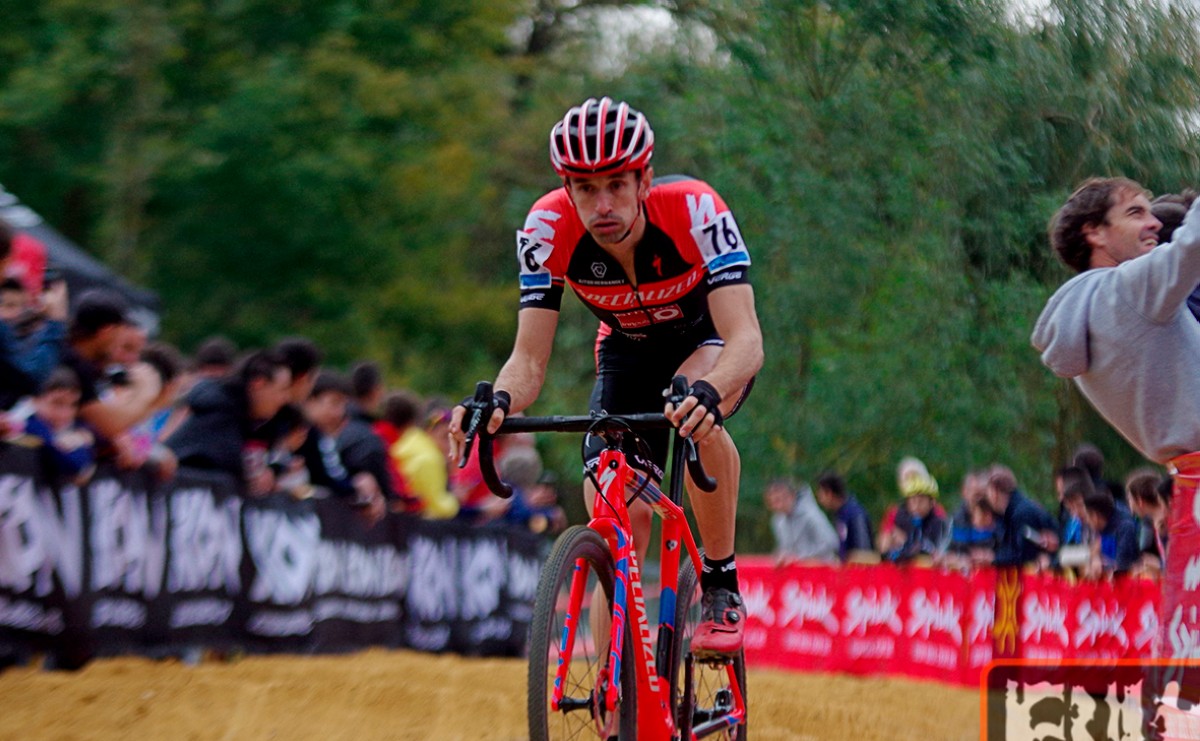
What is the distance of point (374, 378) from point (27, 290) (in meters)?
4.44

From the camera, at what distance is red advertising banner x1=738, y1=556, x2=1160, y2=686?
453 inches

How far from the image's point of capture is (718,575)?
5.76 m

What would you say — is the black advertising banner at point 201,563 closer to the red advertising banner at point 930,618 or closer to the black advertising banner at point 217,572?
the black advertising banner at point 217,572

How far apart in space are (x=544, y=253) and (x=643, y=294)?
420 millimetres

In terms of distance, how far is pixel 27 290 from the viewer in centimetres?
703

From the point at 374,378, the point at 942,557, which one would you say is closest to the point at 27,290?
the point at 374,378

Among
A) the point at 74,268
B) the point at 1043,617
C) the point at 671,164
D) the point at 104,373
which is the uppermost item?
the point at 671,164

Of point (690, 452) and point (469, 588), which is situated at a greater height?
point (690, 452)

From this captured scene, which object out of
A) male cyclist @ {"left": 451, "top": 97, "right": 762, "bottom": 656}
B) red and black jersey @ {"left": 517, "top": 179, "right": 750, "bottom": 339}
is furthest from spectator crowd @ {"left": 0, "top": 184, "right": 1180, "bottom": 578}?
red and black jersey @ {"left": 517, "top": 179, "right": 750, "bottom": 339}

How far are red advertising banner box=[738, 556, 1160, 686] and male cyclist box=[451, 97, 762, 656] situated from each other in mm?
6316

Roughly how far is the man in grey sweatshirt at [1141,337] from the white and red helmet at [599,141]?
1.46 m

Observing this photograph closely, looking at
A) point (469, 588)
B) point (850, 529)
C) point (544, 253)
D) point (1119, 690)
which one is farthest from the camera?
point (850, 529)

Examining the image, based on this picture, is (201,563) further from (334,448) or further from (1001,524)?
(1001,524)

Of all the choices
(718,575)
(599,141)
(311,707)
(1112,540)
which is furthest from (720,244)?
(1112,540)
